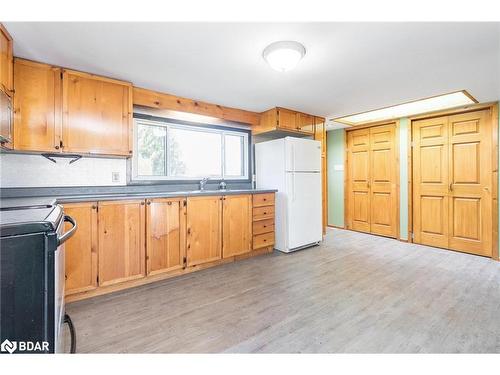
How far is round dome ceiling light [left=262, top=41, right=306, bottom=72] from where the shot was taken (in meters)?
1.89

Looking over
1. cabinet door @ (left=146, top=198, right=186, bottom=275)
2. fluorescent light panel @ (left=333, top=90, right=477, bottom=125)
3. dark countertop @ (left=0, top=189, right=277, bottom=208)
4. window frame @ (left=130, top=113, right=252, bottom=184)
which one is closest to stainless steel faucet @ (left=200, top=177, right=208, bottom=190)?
window frame @ (left=130, top=113, right=252, bottom=184)

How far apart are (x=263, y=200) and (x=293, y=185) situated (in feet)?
1.65

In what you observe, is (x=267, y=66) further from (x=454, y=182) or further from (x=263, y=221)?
(x=454, y=182)

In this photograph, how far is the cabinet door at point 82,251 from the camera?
2.15m

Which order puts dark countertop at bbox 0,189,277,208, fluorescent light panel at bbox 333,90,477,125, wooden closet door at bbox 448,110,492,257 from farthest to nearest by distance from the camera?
wooden closet door at bbox 448,110,492,257
fluorescent light panel at bbox 333,90,477,125
dark countertop at bbox 0,189,277,208

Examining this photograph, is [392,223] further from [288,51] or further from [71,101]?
[71,101]

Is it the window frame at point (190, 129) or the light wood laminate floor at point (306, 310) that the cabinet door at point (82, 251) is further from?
the window frame at point (190, 129)

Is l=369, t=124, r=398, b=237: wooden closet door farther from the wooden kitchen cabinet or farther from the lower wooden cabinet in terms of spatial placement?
the lower wooden cabinet

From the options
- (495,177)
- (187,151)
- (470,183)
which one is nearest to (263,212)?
(187,151)

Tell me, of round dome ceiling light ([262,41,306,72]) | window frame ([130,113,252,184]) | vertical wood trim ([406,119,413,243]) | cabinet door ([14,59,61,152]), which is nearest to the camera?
round dome ceiling light ([262,41,306,72])

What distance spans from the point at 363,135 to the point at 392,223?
177cm

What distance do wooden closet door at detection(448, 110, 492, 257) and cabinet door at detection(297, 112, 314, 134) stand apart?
2044 millimetres

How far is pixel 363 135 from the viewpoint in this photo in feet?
16.0
